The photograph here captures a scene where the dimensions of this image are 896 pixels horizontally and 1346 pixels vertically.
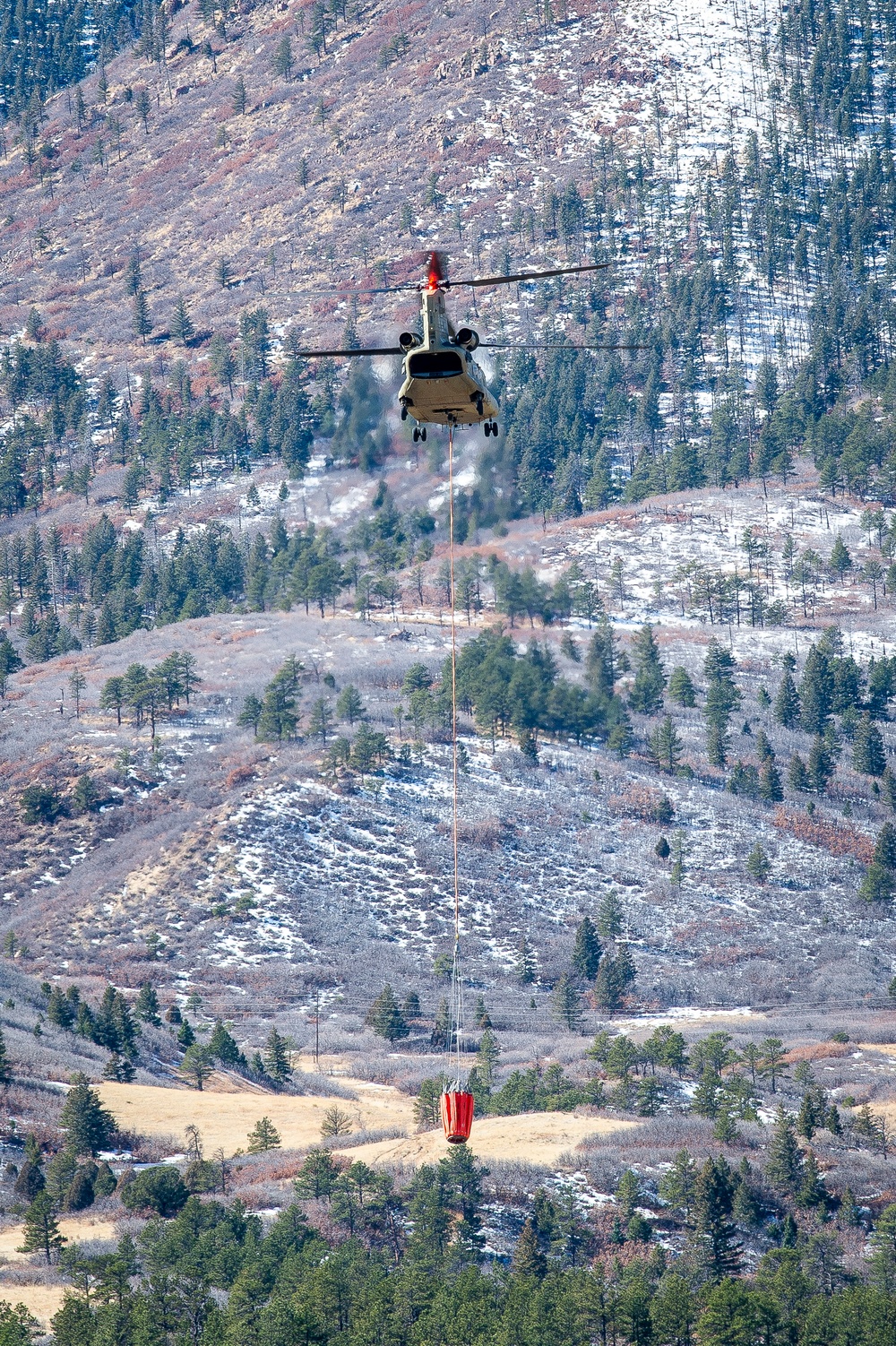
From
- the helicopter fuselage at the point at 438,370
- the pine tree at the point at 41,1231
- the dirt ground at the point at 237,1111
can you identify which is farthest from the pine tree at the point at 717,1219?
the helicopter fuselage at the point at 438,370

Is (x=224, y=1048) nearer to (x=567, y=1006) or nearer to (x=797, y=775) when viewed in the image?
(x=567, y=1006)

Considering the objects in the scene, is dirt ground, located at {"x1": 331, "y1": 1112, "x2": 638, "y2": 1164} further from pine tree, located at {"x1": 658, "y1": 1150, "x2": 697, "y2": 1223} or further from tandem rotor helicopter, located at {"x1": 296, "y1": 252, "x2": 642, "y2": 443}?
tandem rotor helicopter, located at {"x1": 296, "y1": 252, "x2": 642, "y2": 443}

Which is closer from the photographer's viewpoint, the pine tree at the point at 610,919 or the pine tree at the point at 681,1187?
the pine tree at the point at 681,1187

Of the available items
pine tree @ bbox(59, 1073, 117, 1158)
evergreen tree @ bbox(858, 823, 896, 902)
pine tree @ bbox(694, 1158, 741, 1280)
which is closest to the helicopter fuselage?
pine tree @ bbox(694, 1158, 741, 1280)

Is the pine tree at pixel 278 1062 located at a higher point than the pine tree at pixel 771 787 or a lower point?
lower

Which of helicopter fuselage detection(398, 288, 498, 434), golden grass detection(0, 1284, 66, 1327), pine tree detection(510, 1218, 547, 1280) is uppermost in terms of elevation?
helicopter fuselage detection(398, 288, 498, 434)

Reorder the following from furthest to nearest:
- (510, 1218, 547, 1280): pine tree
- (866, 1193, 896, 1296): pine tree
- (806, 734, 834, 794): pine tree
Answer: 1. (806, 734, 834, 794): pine tree
2. (866, 1193, 896, 1296): pine tree
3. (510, 1218, 547, 1280): pine tree

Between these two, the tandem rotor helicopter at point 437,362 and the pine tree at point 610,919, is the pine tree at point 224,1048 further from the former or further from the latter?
the tandem rotor helicopter at point 437,362
